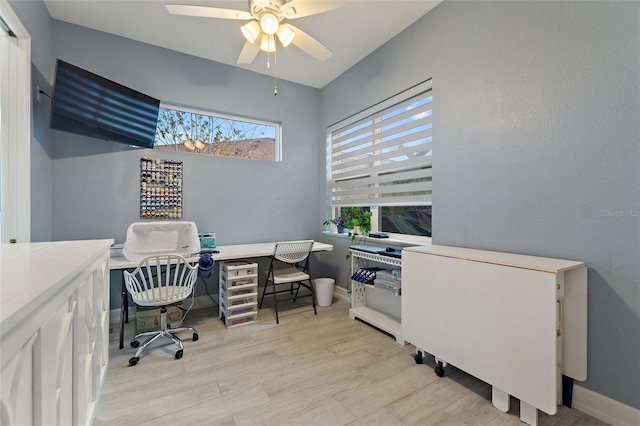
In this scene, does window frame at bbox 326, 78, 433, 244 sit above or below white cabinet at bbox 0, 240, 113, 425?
above

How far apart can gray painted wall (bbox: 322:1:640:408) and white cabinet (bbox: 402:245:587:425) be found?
5.1 inches

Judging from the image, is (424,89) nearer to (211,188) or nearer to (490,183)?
(490,183)

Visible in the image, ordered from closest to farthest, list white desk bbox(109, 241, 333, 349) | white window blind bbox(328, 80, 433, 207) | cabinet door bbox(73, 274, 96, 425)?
cabinet door bbox(73, 274, 96, 425) < white desk bbox(109, 241, 333, 349) < white window blind bbox(328, 80, 433, 207)

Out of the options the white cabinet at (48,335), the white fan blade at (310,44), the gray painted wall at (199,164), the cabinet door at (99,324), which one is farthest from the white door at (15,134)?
the white fan blade at (310,44)

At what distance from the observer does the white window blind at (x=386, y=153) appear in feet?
8.61

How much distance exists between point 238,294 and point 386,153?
7.19 feet

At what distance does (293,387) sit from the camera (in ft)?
5.89

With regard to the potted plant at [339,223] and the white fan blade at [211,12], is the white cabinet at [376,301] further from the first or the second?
the white fan blade at [211,12]

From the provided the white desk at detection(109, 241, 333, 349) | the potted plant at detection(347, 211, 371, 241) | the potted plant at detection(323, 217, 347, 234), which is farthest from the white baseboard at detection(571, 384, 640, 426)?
the potted plant at detection(323, 217, 347, 234)

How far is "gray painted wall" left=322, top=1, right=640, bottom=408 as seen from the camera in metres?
1.48

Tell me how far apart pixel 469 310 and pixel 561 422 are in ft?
2.34

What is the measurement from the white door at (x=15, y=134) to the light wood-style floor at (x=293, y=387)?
1212 mm

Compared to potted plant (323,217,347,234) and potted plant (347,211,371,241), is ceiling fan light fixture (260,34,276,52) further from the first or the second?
potted plant (323,217,347,234)

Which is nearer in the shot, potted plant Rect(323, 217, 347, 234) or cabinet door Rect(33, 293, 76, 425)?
cabinet door Rect(33, 293, 76, 425)
